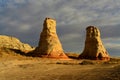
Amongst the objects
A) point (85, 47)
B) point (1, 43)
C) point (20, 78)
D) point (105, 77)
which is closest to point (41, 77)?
point (20, 78)

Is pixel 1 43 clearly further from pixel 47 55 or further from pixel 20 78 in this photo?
pixel 20 78

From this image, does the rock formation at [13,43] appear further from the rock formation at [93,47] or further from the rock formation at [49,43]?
the rock formation at [49,43]

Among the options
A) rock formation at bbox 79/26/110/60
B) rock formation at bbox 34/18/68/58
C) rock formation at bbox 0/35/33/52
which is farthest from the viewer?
rock formation at bbox 0/35/33/52

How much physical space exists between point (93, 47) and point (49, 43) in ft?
24.3

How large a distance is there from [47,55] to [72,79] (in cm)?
2359

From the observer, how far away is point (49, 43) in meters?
41.8

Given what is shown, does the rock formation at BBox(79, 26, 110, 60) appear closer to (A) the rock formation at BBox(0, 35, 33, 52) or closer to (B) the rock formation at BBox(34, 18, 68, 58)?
(B) the rock formation at BBox(34, 18, 68, 58)

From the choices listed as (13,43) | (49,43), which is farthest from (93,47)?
(13,43)

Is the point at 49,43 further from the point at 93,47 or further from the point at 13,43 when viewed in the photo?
the point at 13,43

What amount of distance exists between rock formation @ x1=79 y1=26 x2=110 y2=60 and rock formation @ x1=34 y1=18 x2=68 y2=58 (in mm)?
5073

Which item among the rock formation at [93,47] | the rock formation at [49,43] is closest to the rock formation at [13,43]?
the rock formation at [93,47]

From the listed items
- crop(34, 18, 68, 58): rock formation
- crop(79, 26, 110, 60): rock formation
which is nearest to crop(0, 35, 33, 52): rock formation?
crop(79, 26, 110, 60): rock formation

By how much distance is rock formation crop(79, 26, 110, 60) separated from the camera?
45.3 metres

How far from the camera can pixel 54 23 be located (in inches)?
1754
